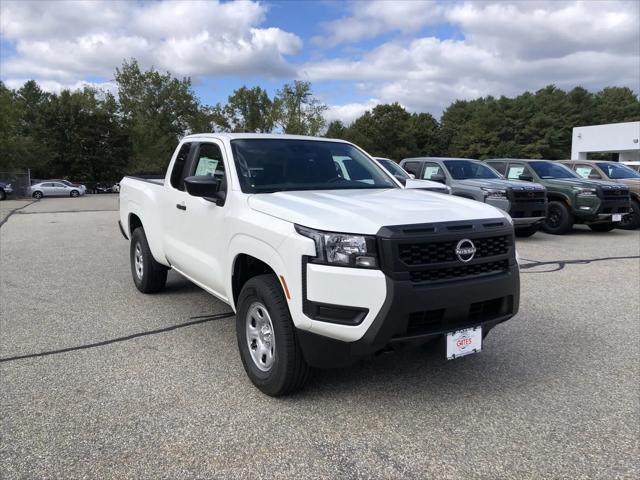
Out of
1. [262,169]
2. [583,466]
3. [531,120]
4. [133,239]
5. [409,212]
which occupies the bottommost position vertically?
[583,466]

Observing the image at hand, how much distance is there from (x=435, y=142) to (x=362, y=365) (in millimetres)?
89412

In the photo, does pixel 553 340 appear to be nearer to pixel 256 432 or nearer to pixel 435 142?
pixel 256 432

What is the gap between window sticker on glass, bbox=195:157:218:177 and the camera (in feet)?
15.4

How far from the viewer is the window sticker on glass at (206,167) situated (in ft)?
15.4

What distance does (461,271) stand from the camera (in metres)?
3.29

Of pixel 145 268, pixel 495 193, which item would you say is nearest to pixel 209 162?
pixel 145 268

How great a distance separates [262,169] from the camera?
4.33m

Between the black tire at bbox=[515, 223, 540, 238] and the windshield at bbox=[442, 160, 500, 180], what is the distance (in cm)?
147

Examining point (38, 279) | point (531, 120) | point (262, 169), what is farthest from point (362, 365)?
point (531, 120)

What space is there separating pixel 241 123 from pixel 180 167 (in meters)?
76.9

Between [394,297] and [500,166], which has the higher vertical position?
[500,166]

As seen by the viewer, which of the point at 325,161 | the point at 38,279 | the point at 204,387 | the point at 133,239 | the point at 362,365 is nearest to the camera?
the point at 204,387

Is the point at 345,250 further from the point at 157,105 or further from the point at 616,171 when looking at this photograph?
the point at 157,105

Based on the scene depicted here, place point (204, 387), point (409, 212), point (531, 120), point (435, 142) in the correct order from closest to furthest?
point (409, 212), point (204, 387), point (531, 120), point (435, 142)
